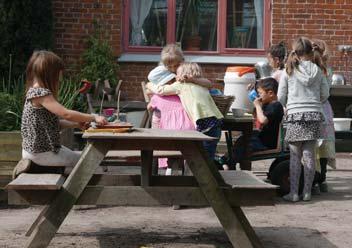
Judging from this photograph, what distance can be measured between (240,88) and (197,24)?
405 cm

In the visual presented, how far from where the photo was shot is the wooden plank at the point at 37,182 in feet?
17.6

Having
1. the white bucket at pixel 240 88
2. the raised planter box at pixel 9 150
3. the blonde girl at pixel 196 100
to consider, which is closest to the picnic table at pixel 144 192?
the raised planter box at pixel 9 150

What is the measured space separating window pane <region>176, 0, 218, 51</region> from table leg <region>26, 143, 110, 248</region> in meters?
7.69

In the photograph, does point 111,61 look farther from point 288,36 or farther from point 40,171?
point 40,171

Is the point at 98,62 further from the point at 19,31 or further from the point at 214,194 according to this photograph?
the point at 214,194

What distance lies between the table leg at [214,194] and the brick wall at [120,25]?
708 cm

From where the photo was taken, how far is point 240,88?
30.4ft

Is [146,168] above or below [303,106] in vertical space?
below

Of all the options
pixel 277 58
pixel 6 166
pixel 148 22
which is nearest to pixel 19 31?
pixel 148 22

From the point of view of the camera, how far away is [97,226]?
267 inches

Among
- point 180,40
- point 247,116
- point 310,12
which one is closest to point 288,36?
point 310,12

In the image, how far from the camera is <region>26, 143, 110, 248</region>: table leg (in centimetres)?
550

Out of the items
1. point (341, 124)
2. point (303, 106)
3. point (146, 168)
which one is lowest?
point (341, 124)

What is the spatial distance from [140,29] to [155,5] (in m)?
0.46
